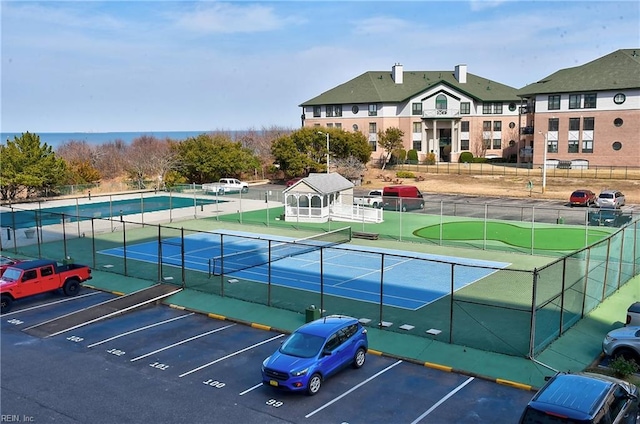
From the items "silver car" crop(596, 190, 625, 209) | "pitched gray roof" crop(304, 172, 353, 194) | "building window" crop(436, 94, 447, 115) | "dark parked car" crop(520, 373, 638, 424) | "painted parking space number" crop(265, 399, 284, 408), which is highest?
"building window" crop(436, 94, 447, 115)

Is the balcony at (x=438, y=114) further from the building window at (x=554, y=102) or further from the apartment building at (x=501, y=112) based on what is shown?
the building window at (x=554, y=102)

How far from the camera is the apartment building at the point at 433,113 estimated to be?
93.7m

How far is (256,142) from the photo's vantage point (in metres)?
124

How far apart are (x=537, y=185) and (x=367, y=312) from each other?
163ft

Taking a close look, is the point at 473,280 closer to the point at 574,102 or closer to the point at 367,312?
the point at 367,312

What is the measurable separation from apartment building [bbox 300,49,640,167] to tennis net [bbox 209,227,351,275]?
169ft

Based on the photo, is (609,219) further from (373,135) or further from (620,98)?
(373,135)

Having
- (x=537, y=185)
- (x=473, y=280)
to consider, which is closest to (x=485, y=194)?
(x=537, y=185)

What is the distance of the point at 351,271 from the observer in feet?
98.2

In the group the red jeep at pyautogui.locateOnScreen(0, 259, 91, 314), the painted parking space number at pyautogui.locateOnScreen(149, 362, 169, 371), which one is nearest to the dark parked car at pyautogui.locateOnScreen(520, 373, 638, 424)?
the painted parking space number at pyautogui.locateOnScreen(149, 362, 169, 371)

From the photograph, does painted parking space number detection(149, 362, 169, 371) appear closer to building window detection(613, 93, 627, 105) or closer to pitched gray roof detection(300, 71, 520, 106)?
building window detection(613, 93, 627, 105)

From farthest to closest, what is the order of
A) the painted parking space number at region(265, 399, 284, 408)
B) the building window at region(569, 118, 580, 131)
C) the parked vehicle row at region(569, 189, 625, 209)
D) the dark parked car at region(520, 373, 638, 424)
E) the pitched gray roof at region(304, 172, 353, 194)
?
the building window at region(569, 118, 580, 131) → the parked vehicle row at region(569, 189, 625, 209) → the pitched gray roof at region(304, 172, 353, 194) → the painted parking space number at region(265, 399, 284, 408) → the dark parked car at region(520, 373, 638, 424)

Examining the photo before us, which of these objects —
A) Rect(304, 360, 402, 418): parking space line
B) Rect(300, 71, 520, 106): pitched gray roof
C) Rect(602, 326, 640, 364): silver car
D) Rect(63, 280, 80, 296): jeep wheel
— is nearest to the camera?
Rect(304, 360, 402, 418): parking space line

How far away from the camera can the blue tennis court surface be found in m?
25.8
